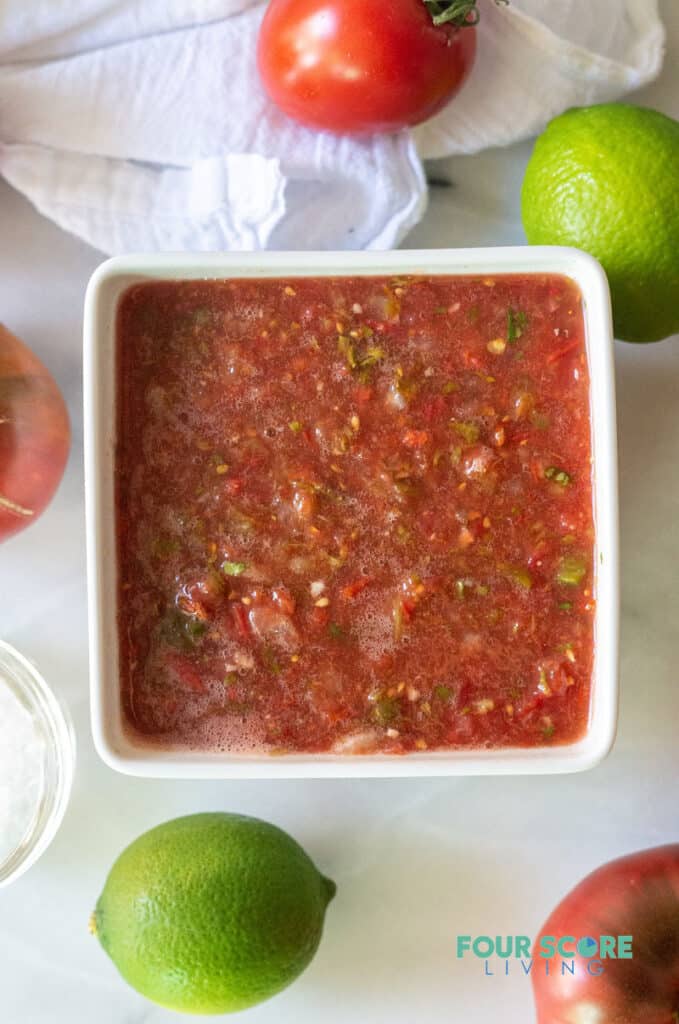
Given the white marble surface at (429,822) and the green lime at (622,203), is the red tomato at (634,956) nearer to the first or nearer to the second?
the white marble surface at (429,822)

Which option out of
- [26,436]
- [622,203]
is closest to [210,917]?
[26,436]

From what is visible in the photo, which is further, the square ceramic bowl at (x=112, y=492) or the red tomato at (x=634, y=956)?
the red tomato at (x=634, y=956)

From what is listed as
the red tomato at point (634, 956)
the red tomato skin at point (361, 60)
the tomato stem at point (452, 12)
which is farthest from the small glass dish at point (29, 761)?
the tomato stem at point (452, 12)

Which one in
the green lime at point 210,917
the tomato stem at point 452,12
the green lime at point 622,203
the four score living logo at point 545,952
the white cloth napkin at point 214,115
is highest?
the tomato stem at point 452,12

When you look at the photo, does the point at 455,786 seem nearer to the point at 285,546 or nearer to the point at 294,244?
the point at 285,546

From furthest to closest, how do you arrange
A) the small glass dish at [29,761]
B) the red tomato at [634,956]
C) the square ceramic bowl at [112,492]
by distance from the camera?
the small glass dish at [29,761]
the red tomato at [634,956]
the square ceramic bowl at [112,492]

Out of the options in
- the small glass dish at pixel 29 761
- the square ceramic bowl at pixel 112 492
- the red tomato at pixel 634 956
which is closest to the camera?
the square ceramic bowl at pixel 112 492

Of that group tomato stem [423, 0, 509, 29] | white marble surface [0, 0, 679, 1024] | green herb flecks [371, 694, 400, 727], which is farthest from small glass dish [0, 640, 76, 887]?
tomato stem [423, 0, 509, 29]
